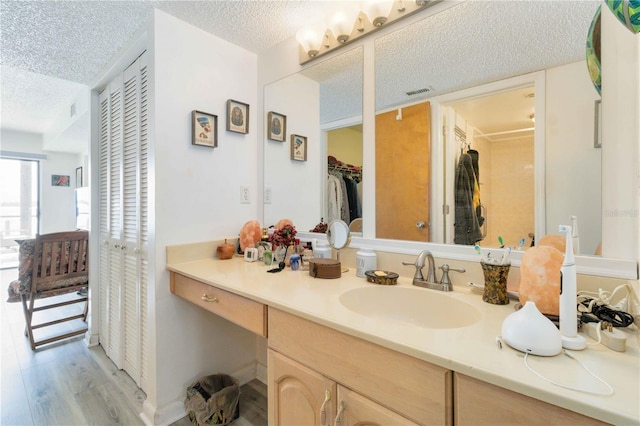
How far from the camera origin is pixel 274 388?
3.34 feet

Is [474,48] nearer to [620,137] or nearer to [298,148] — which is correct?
[620,137]

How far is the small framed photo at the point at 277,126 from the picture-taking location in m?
1.89

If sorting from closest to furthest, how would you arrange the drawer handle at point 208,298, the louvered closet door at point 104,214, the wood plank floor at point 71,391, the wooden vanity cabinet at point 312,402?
the wooden vanity cabinet at point 312,402
the drawer handle at point 208,298
the wood plank floor at point 71,391
the louvered closet door at point 104,214

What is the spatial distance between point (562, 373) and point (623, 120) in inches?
30.3

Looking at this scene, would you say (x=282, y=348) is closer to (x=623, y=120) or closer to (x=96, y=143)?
(x=623, y=120)

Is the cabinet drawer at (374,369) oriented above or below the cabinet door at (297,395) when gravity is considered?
above

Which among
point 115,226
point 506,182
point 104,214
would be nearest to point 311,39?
point 506,182

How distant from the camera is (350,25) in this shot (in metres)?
1.47

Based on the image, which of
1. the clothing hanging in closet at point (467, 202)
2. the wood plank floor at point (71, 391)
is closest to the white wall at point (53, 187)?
the wood plank floor at point (71, 391)

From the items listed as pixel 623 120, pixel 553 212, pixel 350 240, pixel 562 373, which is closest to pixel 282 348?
pixel 350 240

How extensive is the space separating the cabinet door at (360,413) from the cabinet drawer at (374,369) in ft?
0.06

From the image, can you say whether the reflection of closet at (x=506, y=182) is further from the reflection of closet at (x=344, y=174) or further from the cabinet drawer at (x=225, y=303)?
the cabinet drawer at (x=225, y=303)

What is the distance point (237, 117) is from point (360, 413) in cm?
173

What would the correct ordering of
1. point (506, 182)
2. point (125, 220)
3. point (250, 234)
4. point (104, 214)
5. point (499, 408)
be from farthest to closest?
point (104, 214) → point (125, 220) → point (250, 234) → point (506, 182) → point (499, 408)
